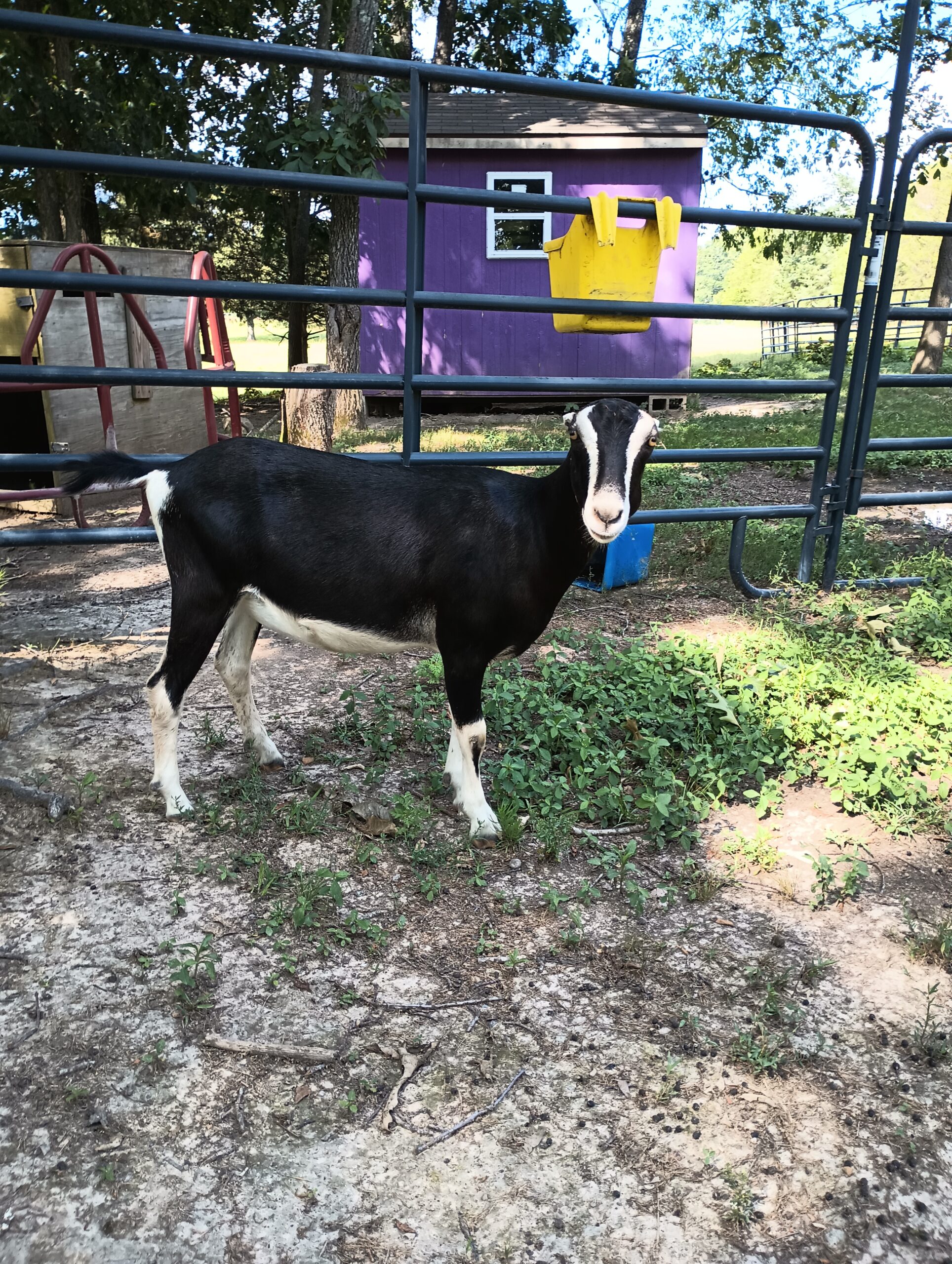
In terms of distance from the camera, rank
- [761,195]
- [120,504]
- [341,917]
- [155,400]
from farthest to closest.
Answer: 1. [761,195]
2. [155,400]
3. [120,504]
4. [341,917]

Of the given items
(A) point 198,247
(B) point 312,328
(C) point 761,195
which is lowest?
(B) point 312,328

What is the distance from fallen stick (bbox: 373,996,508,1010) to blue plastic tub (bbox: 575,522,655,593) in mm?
3104

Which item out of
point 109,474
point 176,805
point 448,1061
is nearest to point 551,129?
point 109,474

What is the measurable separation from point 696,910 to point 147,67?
12.1 m

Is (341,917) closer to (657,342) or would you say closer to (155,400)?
(155,400)

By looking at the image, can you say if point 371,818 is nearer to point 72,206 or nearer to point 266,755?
point 266,755

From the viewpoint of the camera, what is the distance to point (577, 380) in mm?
4504

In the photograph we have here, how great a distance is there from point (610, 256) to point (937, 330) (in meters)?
15.4

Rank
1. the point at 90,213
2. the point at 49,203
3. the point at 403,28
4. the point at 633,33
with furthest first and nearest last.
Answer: the point at 633,33 < the point at 403,28 < the point at 90,213 < the point at 49,203

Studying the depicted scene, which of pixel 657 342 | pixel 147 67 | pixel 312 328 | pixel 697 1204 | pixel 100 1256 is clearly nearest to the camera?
pixel 100 1256

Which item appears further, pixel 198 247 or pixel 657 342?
pixel 198 247

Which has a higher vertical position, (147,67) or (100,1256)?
(147,67)

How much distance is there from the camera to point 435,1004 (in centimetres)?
233

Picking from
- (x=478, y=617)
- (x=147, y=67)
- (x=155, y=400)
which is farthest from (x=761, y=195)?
(x=478, y=617)
